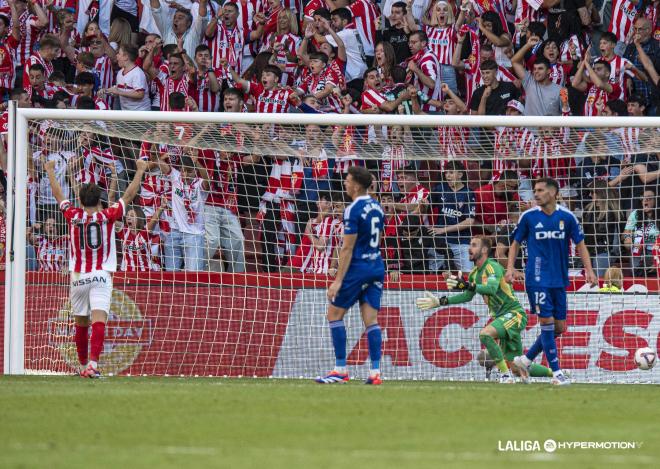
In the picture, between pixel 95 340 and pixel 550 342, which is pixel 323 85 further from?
pixel 550 342

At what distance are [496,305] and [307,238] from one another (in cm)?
306

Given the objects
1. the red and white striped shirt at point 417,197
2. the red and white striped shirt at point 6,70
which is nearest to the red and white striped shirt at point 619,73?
the red and white striped shirt at point 417,197

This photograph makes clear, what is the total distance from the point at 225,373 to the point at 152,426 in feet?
23.3

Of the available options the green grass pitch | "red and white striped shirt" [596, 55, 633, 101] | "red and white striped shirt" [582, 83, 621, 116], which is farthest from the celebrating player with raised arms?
"red and white striped shirt" [596, 55, 633, 101]

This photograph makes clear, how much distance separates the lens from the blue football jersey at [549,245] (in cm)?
1237

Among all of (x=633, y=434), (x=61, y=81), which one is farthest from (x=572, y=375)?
(x=61, y=81)

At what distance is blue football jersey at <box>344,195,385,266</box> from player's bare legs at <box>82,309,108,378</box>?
9.99ft

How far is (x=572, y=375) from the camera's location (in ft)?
48.6

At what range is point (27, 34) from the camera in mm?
20078

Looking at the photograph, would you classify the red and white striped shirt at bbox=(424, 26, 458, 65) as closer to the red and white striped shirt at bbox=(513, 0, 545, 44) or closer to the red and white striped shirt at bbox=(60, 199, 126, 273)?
the red and white striped shirt at bbox=(513, 0, 545, 44)

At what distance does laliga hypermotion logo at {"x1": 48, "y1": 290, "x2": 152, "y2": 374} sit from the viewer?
48.5 ft

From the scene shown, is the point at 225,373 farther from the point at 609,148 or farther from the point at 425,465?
the point at 425,465

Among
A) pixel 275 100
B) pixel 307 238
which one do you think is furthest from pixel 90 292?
pixel 275 100

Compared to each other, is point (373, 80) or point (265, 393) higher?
point (373, 80)
